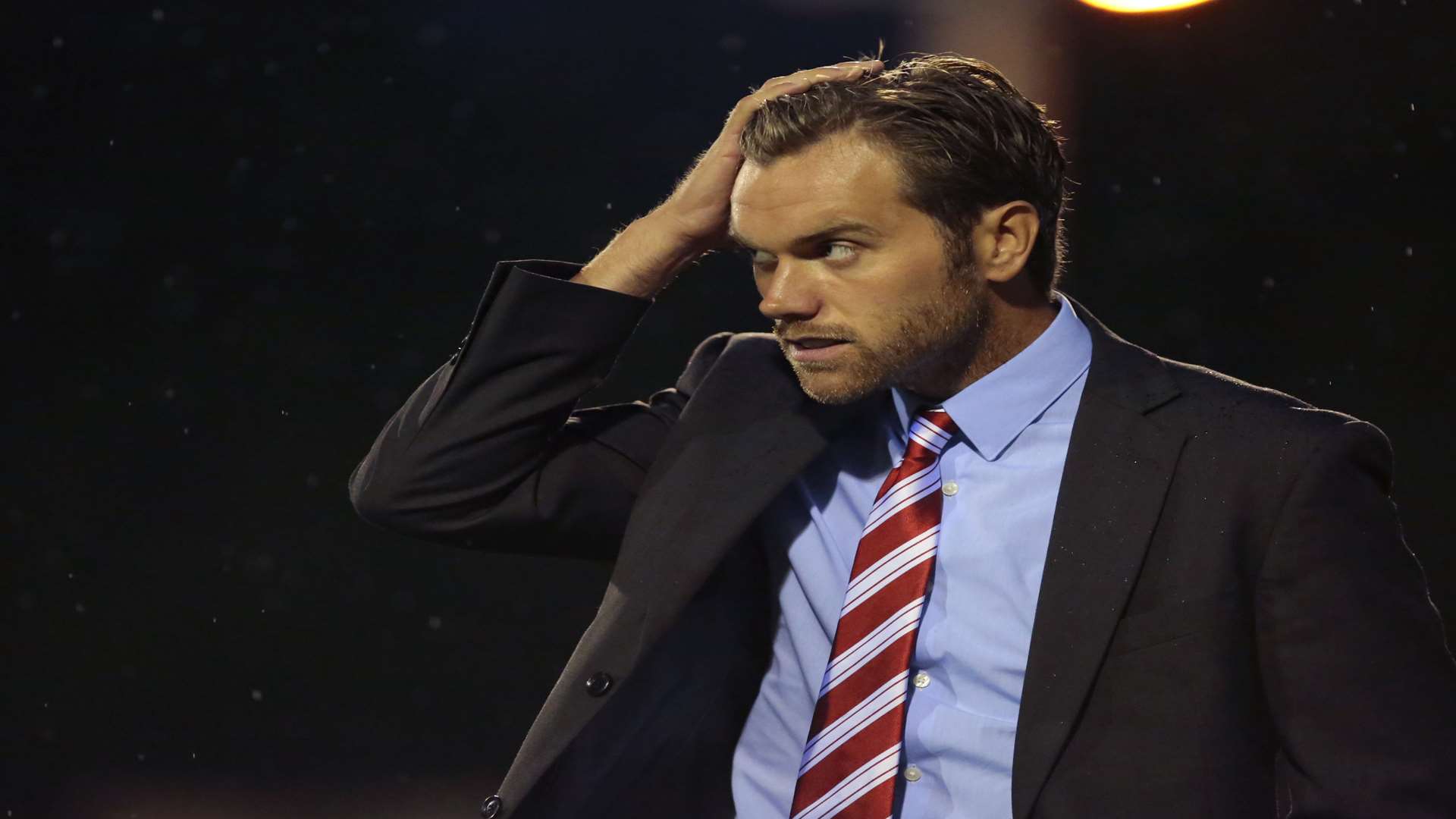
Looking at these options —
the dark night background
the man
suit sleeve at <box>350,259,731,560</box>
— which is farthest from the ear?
the dark night background

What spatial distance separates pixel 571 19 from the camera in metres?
2.81

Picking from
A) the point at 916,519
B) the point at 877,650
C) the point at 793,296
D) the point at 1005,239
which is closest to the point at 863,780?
the point at 877,650

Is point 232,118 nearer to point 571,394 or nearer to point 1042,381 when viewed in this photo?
point 571,394

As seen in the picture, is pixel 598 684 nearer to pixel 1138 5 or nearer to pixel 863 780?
pixel 863 780

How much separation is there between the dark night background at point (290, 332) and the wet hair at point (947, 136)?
1095 millimetres

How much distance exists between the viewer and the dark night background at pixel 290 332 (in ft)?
9.15

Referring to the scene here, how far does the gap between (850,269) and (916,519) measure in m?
0.27

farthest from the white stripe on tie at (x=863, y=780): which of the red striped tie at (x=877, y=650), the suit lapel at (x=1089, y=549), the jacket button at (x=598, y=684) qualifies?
the jacket button at (x=598, y=684)

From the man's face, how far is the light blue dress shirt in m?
0.11

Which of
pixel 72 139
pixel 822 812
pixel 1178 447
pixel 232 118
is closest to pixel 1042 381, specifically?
pixel 1178 447

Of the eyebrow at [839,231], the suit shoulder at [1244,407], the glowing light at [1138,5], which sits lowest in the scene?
the suit shoulder at [1244,407]

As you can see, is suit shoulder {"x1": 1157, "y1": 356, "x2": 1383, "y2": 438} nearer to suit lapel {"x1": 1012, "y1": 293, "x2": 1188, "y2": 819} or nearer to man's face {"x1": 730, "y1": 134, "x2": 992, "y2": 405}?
suit lapel {"x1": 1012, "y1": 293, "x2": 1188, "y2": 819}

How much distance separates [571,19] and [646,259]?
133 cm

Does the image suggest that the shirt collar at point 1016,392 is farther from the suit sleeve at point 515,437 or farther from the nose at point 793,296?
the suit sleeve at point 515,437
